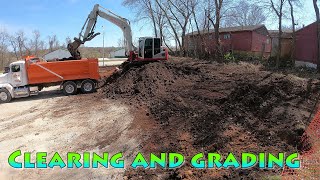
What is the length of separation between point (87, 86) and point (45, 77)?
228 cm

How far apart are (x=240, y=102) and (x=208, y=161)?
3662mm

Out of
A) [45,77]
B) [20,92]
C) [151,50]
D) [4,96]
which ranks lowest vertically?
[4,96]

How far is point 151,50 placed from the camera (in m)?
18.5

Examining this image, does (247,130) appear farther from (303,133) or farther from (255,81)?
(255,81)

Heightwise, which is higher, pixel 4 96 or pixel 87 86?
pixel 87 86

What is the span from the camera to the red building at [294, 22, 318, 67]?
21.8 meters

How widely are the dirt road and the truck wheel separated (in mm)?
1685

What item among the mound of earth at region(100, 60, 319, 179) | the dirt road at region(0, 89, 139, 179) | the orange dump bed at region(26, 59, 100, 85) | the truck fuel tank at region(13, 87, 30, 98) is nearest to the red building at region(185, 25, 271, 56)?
the orange dump bed at region(26, 59, 100, 85)

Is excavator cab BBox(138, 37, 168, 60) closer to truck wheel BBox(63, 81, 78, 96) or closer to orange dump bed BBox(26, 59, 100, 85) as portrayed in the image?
orange dump bed BBox(26, 59, 100, 85)

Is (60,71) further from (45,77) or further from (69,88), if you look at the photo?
(69,88)

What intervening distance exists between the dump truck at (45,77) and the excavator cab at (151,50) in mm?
3865

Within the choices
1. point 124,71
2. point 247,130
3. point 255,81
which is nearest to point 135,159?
point 247,130

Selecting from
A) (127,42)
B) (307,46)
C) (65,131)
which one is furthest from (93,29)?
(307,46)

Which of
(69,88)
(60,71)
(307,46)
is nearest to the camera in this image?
(60,71)
